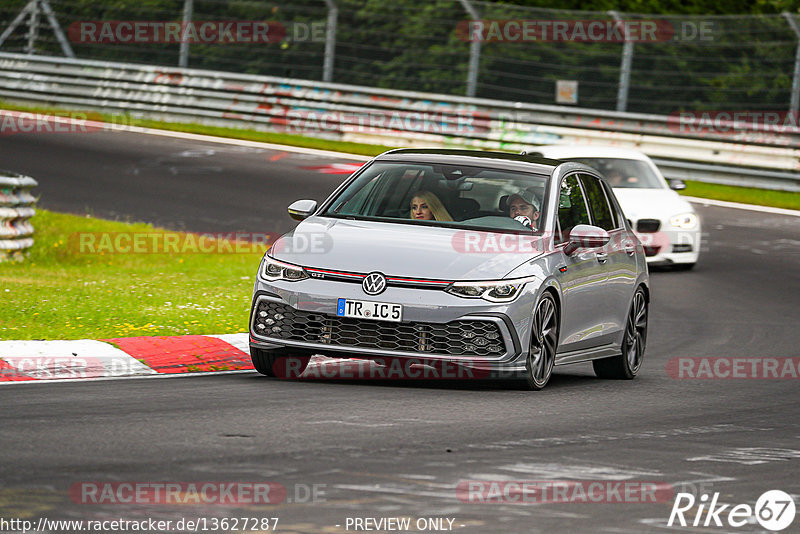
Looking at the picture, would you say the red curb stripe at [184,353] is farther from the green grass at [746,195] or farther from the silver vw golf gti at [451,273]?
the green grass at [746,195]

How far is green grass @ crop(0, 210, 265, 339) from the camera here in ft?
37.2

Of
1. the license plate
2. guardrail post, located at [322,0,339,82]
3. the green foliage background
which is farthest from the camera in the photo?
guardrail post, located at [322,0,339,82]

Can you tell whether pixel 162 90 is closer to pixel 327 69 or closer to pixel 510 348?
pixel 327 69

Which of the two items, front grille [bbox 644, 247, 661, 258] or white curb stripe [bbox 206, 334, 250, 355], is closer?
white curb stripe [bbox 206, 334, 250, 355]

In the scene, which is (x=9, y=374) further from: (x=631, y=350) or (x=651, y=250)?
(x=651, y=250)

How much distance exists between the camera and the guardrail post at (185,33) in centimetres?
2931

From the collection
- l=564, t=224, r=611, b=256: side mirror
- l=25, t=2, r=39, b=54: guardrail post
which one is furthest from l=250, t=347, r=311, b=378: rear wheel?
l=25, t=2, r=39, b=54: guardrail post

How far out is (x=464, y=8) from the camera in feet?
89.4

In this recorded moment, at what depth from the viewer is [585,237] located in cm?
1008

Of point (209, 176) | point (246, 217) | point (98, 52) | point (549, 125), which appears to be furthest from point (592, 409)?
point (98, 52)

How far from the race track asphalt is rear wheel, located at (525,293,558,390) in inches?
5.3

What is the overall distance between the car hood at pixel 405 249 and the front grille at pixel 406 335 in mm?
306

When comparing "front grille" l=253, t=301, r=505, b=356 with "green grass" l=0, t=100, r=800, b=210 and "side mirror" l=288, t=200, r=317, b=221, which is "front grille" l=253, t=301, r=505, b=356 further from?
"green grass" l=0, t=100, r=800, b=210

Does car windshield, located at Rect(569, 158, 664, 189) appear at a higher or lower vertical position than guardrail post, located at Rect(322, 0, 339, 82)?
lower
